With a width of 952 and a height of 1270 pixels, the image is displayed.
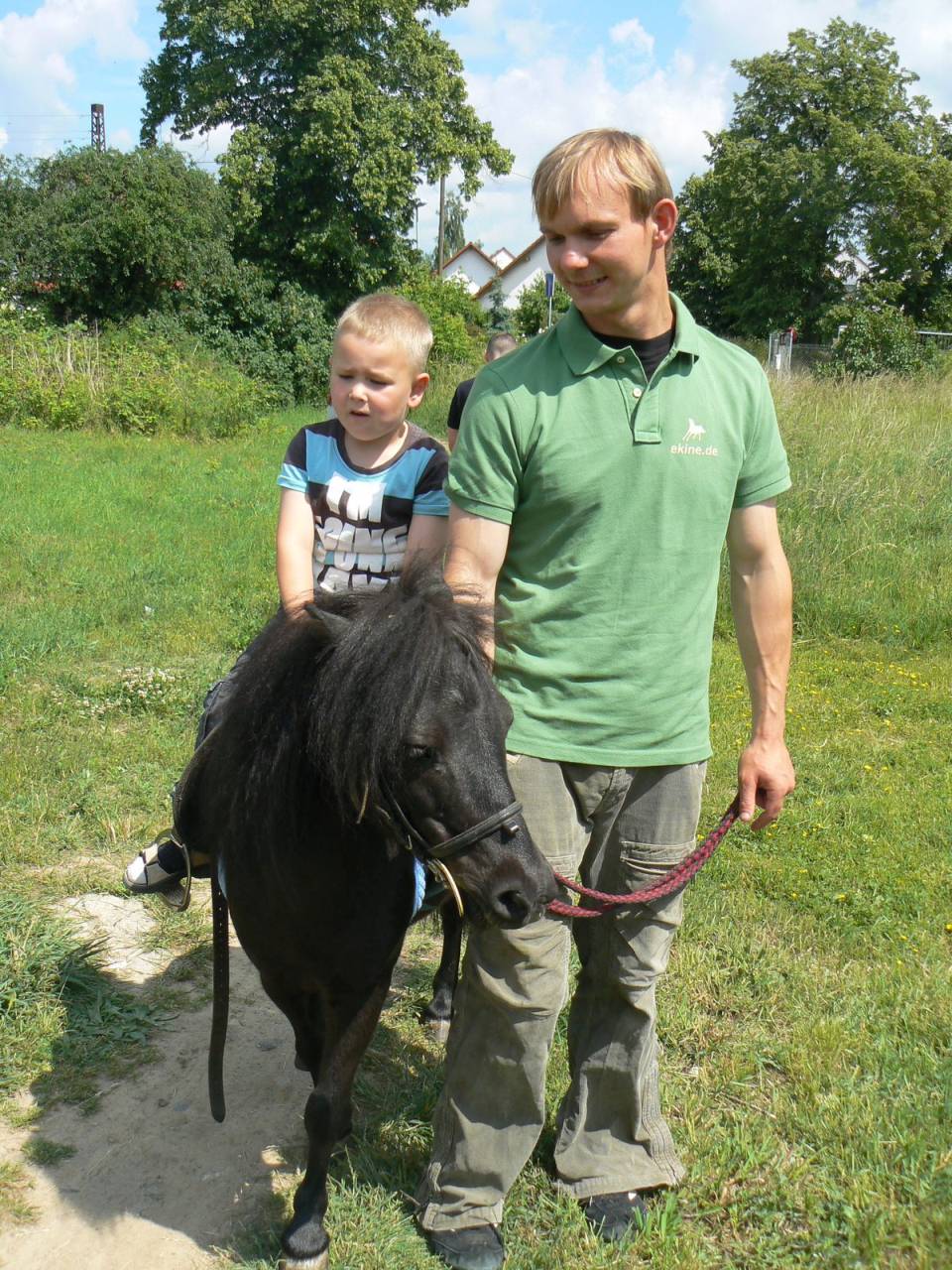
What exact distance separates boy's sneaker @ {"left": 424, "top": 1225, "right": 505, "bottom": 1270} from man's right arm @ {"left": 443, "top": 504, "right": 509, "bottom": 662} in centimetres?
158

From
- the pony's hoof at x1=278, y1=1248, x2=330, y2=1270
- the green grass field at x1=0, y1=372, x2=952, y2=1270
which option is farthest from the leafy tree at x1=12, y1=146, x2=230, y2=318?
the pony's hoof at x1=278, y1=1248, x2=330, y2=1270

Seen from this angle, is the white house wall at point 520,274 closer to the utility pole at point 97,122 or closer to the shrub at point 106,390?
the utility pole at point 97,122

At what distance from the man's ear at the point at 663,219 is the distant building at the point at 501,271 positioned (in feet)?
178

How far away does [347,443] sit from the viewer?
10.4ft

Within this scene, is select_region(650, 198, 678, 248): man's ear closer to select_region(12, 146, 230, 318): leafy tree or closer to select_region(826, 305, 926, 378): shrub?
select_region(826, 305, 926, 378): shrub

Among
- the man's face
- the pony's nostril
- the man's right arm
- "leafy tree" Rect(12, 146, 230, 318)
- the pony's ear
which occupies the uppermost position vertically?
"leafy tree" Rect(12, 146, 230, 318)

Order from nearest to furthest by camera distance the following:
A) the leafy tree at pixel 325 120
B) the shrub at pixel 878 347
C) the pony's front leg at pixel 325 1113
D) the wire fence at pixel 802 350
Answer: the pony's front leg at pixel 325 1113 < the wire fence at pixel 802 350 < the shrub at pixel 878 347 < the leafy tree at pixel 325 120

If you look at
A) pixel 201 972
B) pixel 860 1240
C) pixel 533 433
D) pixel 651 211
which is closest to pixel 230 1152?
pixel 201 972

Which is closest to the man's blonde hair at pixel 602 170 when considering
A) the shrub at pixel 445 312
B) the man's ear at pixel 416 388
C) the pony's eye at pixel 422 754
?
the man's ear at pixel 416 388

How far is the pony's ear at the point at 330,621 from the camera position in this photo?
2.17 meters

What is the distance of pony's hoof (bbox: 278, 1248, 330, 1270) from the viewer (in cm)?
260

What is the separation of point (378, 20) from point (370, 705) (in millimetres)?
33478

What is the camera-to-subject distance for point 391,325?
9.91 ft

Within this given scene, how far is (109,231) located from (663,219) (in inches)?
1011
